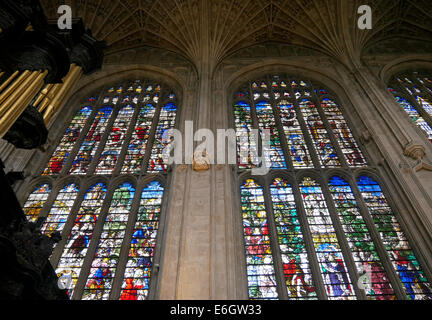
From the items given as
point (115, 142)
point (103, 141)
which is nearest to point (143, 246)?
point (115, 142)

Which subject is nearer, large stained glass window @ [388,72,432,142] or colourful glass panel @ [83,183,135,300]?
colourful glass panel @ [83,183,135,300]

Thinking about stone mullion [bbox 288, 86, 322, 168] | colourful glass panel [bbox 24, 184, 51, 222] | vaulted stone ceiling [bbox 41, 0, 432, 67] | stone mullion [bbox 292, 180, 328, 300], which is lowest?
stone mullion [bbox 292, 180, 328, 300]

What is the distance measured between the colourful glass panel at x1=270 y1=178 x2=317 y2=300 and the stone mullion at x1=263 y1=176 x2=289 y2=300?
0.08m

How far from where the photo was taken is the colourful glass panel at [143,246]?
7.09m

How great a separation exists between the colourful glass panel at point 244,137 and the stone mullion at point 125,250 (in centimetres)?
298

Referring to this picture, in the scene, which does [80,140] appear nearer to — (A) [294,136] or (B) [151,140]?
(B) [151,140]

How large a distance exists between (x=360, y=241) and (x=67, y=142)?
8.88 meters

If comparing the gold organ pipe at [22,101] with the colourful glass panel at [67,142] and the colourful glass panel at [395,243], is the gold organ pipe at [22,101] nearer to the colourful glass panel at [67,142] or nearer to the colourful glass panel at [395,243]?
the colourful glass panel at [67,142]

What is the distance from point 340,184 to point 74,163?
7.54m

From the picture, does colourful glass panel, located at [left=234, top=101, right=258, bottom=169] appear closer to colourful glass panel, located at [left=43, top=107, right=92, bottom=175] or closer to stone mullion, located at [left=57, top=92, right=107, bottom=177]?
stone mullion, located at [left=57, top=92, right=107, bottom=177]

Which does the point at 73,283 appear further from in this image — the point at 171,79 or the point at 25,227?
the point at 171,79

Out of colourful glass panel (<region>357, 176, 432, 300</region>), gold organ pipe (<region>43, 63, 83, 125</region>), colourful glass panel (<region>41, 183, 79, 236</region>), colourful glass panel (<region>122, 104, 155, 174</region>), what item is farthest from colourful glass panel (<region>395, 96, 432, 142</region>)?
colourful glass panel (<region>41, 183, 79, 236</region>)

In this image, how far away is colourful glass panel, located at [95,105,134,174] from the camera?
33.5ft

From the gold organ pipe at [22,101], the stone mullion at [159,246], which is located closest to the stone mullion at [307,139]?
the stone mullion at [159,246]
